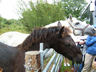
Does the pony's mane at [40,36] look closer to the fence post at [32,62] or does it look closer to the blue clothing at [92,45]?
the fence post at [32,62]

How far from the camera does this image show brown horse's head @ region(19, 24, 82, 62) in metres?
2.04

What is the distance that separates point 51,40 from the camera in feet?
6.80

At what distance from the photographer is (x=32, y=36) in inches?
80.4

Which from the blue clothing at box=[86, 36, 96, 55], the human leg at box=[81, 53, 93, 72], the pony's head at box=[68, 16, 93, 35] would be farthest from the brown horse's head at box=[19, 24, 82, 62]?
the pony's head at box=[68, 16, 93, 35]

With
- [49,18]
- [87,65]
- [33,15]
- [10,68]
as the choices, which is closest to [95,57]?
[87,65]

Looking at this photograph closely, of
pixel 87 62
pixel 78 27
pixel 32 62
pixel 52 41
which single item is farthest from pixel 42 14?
pixel 32 62

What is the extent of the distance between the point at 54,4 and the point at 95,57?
16.8 ft

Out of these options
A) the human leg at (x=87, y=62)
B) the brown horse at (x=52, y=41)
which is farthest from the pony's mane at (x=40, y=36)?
the human leg at (x=87, y=62)

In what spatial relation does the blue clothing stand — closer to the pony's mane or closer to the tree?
the pony's mane

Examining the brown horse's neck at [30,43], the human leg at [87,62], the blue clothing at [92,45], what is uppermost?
the brown horse's neck at [30,43]

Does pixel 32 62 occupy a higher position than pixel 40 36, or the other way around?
pixel 40 36

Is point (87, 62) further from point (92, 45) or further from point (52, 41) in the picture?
point (52, 41)

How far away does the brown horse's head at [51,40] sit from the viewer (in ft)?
6.68

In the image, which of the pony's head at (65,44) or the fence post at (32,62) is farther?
the pony's head at (65,44)
